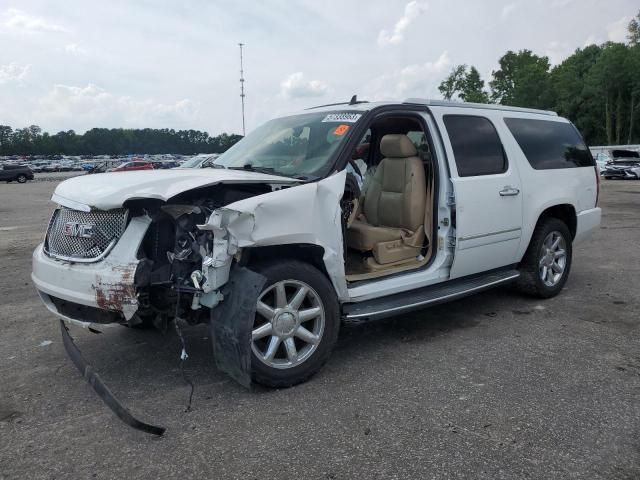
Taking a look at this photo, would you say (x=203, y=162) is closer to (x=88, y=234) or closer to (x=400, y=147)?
(x=400, y=147)

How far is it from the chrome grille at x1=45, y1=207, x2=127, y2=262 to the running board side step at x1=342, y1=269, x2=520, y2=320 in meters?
1.63

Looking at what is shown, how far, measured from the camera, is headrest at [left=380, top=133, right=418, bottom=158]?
469 centimetres

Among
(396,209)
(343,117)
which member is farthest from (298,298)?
(396,209)

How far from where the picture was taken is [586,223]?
5820 millimetres

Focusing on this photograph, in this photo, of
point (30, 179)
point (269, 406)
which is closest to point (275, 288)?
point (269, 406)

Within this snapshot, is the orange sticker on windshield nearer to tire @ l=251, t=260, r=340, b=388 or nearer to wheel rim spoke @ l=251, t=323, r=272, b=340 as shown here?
tire @ l=251, t=260, r=340, b=388

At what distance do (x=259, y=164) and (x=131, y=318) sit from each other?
1669mm

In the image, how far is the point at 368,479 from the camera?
2453mm

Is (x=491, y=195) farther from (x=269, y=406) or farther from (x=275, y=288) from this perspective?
(x=269, y=406)

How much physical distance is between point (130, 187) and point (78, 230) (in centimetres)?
48

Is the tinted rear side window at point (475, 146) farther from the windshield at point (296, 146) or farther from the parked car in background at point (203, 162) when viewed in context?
the parked car in background at point (203, 162)

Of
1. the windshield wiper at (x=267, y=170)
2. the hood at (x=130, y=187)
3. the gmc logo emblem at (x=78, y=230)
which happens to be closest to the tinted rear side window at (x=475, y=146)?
the windshield wiper at (x=267, y=170)

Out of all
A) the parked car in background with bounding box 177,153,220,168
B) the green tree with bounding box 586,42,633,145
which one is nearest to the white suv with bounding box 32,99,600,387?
the parked car in background with bounding box 177,153,220,168

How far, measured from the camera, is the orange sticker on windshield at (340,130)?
394 cm
